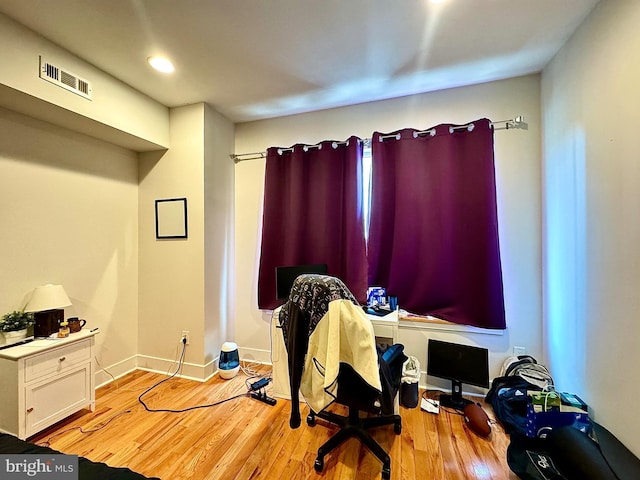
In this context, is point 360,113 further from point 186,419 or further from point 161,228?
point 186,419

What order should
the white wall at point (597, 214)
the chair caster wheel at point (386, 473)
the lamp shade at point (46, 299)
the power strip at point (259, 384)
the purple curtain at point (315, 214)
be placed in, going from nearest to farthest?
the white wall at point (597, 214)
the chair caster wheel at point (386, 473)
the lamp shade at point (46, 299)
the power strip at point (259, 384)
the purple curtain at point (315, 214)

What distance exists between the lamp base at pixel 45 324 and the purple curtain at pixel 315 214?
160 centimetres

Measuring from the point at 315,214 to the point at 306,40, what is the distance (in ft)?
4.68

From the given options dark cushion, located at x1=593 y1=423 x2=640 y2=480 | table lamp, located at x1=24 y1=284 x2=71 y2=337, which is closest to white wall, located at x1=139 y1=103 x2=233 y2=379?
table lamp, located at x1=24 y1=284 x2=71 y2=337

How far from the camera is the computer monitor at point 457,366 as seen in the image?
2225 millimetres

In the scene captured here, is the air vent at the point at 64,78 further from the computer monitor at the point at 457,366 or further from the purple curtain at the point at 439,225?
the computer monitor at the point at 457,366

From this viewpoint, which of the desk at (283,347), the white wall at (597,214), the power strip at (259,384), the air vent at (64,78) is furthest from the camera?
the power strip at (259,384)

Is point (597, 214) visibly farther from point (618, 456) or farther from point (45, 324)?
point (45, 324)

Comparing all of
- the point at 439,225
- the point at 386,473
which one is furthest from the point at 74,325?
the point at 439,225

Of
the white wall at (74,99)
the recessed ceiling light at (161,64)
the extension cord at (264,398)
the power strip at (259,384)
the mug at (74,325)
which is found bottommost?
the extension cord at (264,398)

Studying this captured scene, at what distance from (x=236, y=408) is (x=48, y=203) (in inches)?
86.2

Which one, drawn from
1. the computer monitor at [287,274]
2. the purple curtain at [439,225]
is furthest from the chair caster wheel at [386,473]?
the computer monitor at [287,274]

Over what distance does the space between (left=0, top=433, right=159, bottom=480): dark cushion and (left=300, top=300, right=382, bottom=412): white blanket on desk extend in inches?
31.7

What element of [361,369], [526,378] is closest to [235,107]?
[361,369]
